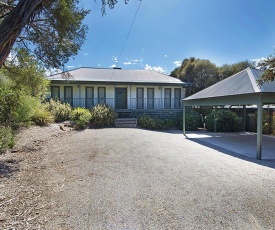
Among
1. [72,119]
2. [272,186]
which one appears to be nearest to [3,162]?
[272,186]

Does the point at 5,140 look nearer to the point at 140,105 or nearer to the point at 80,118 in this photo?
the point at 80,118

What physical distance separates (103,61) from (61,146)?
1949cm

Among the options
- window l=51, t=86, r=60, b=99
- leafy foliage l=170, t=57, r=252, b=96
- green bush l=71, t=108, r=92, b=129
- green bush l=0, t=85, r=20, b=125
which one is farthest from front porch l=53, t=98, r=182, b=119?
green bush l=0, t=85, r=20, b=125

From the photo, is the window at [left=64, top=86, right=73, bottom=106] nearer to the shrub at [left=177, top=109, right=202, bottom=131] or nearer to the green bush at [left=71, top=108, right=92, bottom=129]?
the green bush at [left=71, top=108, right=92, bottom=129]

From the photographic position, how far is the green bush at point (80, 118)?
44.2 ft

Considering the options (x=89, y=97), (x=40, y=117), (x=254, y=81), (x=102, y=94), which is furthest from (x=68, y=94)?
(x=254, y=81)

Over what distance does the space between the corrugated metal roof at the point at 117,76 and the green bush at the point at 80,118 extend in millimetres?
4429

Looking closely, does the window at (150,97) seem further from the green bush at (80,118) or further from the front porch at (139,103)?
the green bush at (80,118)

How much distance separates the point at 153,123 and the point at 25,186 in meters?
12.2

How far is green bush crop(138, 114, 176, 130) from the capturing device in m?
16.1

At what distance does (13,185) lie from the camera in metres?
4.50

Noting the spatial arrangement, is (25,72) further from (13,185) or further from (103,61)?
(103,61)

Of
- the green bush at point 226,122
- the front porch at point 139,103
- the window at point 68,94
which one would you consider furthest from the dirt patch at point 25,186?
the green bush at point 226,122

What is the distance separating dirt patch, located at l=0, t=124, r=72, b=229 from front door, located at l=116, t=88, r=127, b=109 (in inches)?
457
